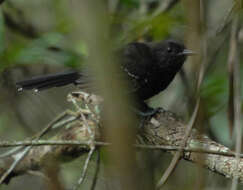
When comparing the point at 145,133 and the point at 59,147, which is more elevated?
the point at 145,133

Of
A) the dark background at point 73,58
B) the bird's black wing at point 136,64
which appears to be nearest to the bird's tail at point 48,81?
the dark background at point 73,58

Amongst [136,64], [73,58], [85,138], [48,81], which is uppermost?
[73,58]

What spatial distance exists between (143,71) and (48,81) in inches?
37.0

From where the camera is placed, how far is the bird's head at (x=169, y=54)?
4.56 m

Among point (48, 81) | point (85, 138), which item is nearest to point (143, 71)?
point (48, 81)

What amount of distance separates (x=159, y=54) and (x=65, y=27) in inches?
43.1

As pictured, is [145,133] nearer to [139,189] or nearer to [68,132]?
[68,132]

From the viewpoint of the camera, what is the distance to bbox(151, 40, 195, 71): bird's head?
15.0ft

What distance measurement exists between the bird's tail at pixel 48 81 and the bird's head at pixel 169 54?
0.90 metres

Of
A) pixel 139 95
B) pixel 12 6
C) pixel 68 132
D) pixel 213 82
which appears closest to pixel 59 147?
pixel 68 132

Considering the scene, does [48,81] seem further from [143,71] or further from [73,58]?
[143,71]

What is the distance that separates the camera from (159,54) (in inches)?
182

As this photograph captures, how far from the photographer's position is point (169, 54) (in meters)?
4.60

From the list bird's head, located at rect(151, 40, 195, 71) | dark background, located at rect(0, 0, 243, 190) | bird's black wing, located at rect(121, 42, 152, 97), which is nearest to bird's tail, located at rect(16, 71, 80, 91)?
dark background, located at rect(0, 0, 243, 190)
